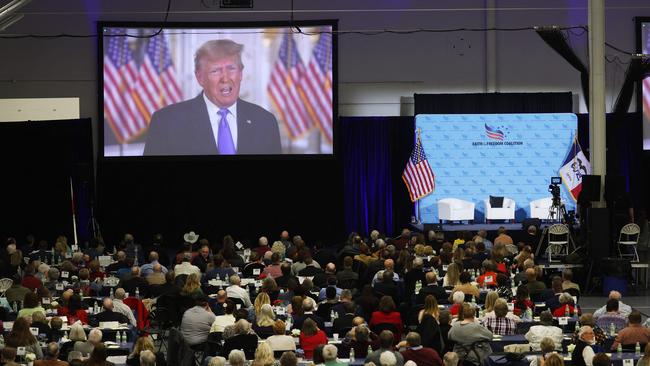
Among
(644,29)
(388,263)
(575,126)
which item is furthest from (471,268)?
(644,29)

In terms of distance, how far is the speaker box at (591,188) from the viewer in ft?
73.4

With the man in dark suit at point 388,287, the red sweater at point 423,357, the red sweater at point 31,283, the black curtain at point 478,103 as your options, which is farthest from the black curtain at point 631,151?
the red sweater at point 423,357

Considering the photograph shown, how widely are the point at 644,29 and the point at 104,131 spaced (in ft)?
44.9

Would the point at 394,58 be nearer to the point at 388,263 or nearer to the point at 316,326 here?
the point at 388,263

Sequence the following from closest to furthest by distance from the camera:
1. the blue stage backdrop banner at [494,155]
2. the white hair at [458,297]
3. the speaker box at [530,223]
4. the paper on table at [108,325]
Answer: the paper on table at [108,325], the white hair at [458,297], the speaker box at [530,223], the blue stage backdrop banner at [494,155]

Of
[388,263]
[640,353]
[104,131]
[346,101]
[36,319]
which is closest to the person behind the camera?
[640,353]

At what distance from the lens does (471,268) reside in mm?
19828

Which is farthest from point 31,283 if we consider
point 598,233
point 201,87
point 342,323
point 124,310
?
point 598,233

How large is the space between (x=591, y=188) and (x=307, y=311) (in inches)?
347

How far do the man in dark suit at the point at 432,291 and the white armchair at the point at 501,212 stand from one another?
11.5 m

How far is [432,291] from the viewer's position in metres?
16.7

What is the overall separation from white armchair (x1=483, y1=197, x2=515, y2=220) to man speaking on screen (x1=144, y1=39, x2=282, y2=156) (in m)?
5.99

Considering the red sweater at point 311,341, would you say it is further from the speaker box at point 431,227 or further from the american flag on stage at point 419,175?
the american flag on stage at point 419,175

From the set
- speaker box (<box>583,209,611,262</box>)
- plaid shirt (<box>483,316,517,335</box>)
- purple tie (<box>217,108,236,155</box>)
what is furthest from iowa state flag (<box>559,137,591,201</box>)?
plaid shirt (<box>483,316,517,335</box>)
